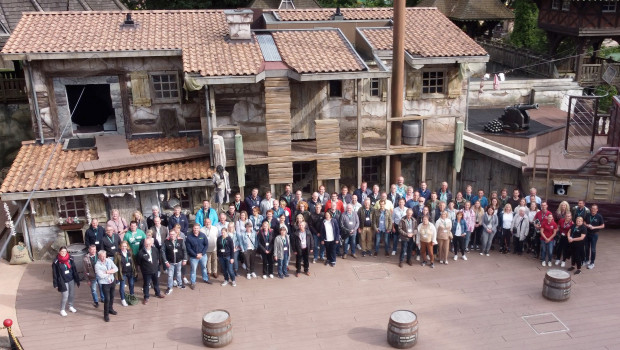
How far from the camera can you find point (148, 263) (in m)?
14.0

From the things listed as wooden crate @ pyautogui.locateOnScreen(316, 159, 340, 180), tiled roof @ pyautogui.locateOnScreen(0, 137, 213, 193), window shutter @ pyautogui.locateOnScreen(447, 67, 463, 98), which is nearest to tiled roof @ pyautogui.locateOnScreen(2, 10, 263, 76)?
tiled roof @ pyautogui.locateOnScreen(0, 137, 213, 193)

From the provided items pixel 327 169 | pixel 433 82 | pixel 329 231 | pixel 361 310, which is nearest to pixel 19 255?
pixel 329 231

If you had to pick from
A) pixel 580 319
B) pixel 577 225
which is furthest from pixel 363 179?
pixel 580 319

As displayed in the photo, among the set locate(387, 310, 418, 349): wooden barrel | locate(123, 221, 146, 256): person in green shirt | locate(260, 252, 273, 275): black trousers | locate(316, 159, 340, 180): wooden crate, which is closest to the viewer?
locate(387, 310, 418, 349): wooden barrel

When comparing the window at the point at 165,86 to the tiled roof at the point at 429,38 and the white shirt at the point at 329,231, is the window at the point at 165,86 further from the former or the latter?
the white shirt at the point at 329,231

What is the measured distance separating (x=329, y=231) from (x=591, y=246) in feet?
23.1

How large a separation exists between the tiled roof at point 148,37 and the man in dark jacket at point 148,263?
5.59 meters

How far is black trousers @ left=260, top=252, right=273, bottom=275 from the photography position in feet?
50.3

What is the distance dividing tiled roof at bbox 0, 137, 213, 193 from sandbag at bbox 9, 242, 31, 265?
1878mm

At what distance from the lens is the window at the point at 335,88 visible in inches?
771

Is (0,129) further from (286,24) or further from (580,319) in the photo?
(580,319)

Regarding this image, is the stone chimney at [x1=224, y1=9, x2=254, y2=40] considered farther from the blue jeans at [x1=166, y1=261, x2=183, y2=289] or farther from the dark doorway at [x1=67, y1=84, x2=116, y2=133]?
the blue jeans at [x1=166, y1=261, x2=183, y2=289]

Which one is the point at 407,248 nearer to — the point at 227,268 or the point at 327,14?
the point at 227,268

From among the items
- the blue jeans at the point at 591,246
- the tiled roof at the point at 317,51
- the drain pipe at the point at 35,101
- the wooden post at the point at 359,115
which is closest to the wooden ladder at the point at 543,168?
the blue jeans at the point at 591,246
